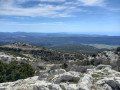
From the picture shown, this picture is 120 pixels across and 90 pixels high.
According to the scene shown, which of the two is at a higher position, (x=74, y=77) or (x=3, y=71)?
(x=74, y=77)

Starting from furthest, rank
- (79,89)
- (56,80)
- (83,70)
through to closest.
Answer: (83,70), (56,80), (79,89)

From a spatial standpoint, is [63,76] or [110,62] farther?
[110,62]

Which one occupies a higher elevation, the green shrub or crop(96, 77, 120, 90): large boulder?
crop(96, 77, 120, 90): large boulder

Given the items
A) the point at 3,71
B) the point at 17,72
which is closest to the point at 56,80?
the point at 17,72

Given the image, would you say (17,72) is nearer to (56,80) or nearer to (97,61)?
(56,80)

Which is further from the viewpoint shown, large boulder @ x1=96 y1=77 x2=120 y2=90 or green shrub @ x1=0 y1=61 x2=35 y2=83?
green shrub @ x1=0 y1=61 x2=35 y2=83

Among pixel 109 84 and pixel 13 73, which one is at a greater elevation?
pixel 109 84

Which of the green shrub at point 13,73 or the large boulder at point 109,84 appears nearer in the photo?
the large boulder at point 109,84

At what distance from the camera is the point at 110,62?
6994 centimetres

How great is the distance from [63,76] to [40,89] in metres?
8.04

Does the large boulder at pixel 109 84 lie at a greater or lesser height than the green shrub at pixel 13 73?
greater

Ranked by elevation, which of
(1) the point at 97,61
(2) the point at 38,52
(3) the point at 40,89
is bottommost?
(2) the point at 38,52

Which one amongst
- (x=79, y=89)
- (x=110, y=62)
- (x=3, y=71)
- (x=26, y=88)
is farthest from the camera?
(x=110, y=62)

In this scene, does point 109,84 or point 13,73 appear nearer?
point 109,84
